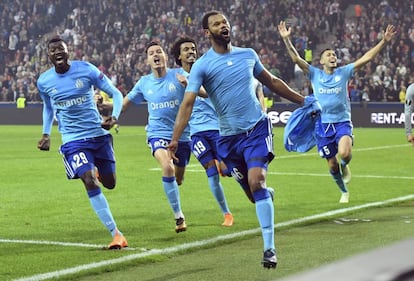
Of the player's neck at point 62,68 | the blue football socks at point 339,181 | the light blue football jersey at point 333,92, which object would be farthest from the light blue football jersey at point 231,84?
the light blue football jersey at point 333,92

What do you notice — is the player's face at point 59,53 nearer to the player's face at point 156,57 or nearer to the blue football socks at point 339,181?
the player's face at point 156,57

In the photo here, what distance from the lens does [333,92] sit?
→ 1248cm

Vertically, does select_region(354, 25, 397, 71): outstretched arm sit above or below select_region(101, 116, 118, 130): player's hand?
below

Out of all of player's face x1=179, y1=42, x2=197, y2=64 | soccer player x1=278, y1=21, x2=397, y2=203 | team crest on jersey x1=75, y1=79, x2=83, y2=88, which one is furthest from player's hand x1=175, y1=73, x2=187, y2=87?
soccer player x1=278, y1=21, x2=397, y2=203

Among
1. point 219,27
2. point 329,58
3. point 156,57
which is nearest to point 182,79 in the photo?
point 156,57

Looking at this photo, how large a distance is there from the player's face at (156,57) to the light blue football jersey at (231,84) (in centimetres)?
229

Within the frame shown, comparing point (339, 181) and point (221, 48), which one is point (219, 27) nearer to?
point (221, 48)

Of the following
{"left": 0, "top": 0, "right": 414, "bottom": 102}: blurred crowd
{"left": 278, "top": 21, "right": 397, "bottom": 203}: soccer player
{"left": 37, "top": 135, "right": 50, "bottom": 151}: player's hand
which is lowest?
{"left": 0, "top": 0, "right": 414, "bottom": 102}: blurred crowd

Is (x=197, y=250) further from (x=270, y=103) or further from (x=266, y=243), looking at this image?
(x=270, y=103)

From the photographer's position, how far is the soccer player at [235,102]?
6.96 meters

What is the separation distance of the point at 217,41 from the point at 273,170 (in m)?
10.8

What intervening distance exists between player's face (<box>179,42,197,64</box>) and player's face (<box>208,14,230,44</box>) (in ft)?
7.97

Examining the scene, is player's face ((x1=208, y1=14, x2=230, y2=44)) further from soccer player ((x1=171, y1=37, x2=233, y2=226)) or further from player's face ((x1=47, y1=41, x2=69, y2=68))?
soccer player ((x1=171, y1=37, x2=233, y2=226))

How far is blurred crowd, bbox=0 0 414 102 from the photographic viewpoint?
3688cm
